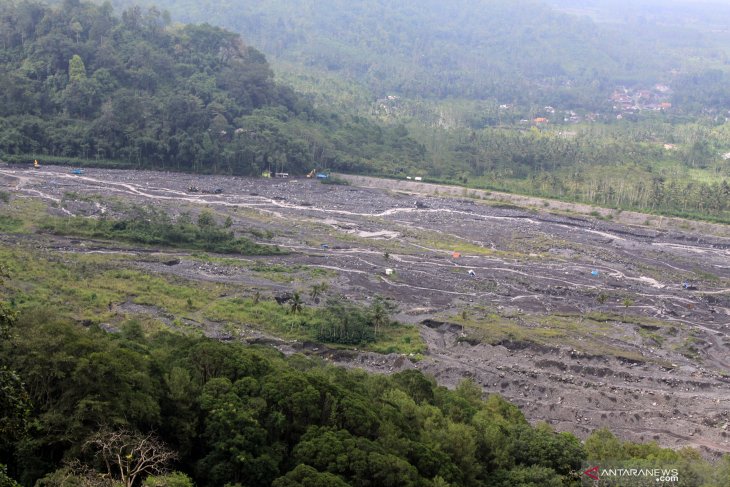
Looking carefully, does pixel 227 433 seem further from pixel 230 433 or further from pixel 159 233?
pixel 159 233

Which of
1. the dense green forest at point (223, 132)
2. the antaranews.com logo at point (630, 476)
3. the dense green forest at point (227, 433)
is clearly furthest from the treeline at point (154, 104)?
the antaranews.com logo at point (630, 476)

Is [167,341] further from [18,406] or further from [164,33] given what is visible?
[164,33]

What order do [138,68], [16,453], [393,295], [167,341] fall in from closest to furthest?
[16,453]
[167,341]
[393,295]
[138,68]

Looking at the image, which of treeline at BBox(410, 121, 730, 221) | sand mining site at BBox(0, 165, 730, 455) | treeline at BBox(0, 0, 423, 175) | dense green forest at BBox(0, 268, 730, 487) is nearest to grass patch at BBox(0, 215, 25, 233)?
sand mining site at BBox(0, 165, 730, 455)

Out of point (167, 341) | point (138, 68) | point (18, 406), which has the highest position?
point (138, 68)

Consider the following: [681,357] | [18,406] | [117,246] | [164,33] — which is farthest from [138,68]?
[18,406]

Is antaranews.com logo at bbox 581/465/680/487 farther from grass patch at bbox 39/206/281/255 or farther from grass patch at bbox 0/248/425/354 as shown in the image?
grass patch at bbox 39/206/281/255
